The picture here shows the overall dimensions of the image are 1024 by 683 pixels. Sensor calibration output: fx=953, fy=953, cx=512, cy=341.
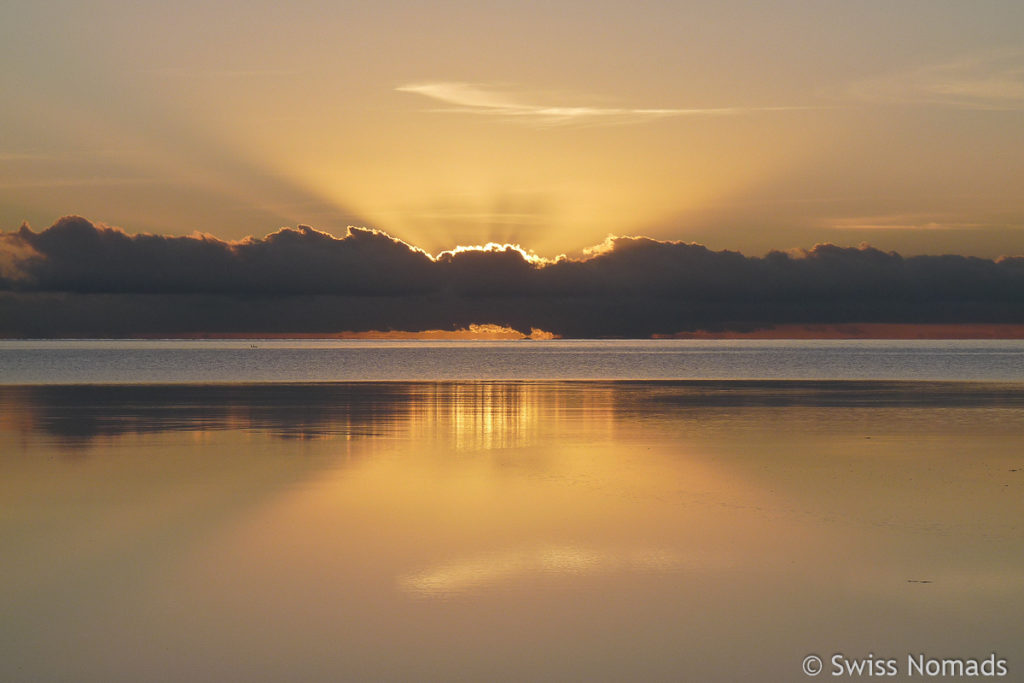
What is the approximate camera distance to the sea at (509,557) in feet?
30.0

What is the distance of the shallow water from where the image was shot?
925 centimetres

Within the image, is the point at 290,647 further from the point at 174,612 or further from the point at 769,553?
the point at 769,553

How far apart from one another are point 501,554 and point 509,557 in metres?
0.19

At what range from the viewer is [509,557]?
41.7 feet

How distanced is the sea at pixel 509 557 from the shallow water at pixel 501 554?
0.05 m

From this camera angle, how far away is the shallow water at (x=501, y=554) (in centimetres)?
925

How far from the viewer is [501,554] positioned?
12.9 m

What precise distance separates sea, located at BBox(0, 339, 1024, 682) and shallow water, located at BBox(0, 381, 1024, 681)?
0.17 ft

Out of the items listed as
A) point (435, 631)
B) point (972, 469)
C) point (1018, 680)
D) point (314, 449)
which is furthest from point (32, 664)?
point (972, 469)

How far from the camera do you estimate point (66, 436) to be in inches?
1074

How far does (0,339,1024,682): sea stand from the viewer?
914 centimetres

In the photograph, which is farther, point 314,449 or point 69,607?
point 314,449

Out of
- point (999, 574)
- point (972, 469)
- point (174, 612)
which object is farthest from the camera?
point (972, 469)

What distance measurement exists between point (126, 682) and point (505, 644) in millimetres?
3470
